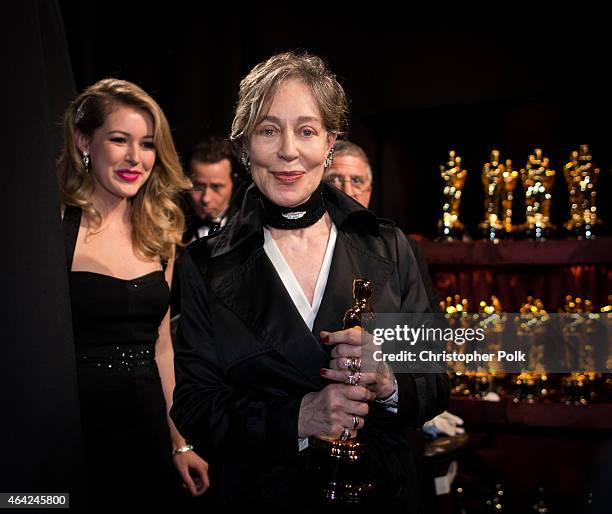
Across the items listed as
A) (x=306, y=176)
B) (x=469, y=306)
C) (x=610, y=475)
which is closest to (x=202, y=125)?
(x=469, y=306)

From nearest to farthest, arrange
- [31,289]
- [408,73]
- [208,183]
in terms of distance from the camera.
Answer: [31,289] → [208,183] → [408,73]

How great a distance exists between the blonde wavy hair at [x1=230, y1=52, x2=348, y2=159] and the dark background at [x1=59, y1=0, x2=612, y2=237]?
301 centimetres

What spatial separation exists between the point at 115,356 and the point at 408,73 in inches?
118

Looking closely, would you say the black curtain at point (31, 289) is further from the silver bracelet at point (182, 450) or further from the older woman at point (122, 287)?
the silver bracelet at point (182, 450)

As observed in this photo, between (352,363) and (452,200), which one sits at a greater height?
(452,200)

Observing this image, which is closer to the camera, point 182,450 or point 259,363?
point 259,363

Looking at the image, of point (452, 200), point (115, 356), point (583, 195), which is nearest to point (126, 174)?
point (115, 356)

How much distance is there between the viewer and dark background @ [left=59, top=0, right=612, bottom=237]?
4297 millimetres

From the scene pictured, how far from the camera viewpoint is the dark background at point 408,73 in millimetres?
4297

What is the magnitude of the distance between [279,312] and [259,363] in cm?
12

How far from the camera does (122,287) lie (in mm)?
2459
